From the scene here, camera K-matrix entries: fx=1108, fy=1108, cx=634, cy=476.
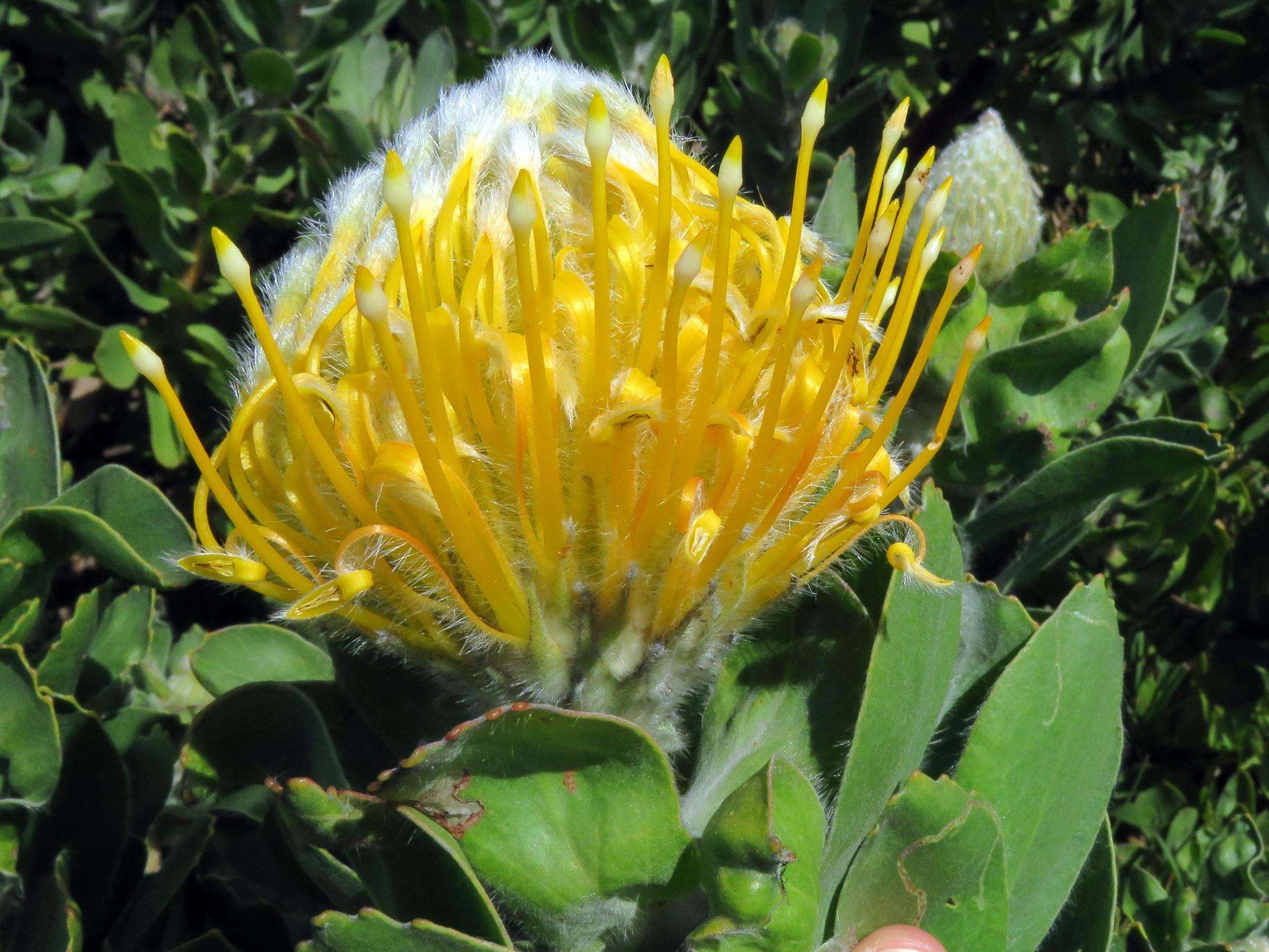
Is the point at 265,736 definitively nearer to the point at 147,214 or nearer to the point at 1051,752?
the point at 1051,752

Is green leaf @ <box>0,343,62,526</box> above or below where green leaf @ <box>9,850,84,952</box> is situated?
above

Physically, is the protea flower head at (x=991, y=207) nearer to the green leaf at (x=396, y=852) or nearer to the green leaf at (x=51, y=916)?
the green leaf at (x=396, y=852)

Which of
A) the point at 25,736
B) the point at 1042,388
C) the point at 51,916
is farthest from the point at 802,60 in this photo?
the point at 51,916

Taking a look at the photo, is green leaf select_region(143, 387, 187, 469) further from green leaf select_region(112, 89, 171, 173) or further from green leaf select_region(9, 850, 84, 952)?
green leaf select_region(9, 850, 84, 952)

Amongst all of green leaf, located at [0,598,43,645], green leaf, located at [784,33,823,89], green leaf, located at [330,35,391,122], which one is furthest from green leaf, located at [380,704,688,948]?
green leaf, located at [330,35,391,122]

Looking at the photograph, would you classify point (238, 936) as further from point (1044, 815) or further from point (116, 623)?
point (1044, 815)

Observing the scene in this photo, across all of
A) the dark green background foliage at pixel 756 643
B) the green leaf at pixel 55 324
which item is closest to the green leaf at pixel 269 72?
the dark green background foliage at pixel 756 643

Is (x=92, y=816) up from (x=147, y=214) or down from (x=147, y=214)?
down
